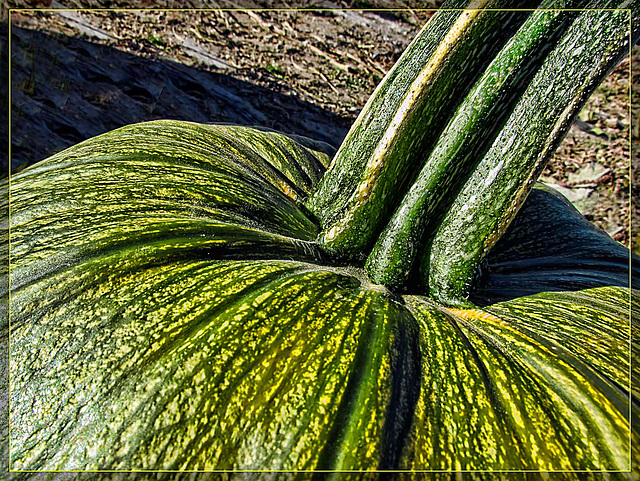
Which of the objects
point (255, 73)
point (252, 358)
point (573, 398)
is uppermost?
point (573, 398)

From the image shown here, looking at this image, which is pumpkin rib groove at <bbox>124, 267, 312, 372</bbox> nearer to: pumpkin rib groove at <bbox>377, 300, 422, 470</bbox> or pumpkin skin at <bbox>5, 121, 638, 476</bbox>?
pumpkin skin at <bbox>5, 121, 638, 476</bbox>

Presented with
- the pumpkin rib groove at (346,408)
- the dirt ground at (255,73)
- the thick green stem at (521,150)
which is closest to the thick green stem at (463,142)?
the thick green stem at (521,150)

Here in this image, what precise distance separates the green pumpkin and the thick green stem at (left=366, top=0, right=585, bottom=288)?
78 mm

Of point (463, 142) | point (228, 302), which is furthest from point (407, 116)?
point (228, 302)

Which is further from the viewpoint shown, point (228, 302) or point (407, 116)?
point (407, 116)

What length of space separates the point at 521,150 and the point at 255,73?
2872mm

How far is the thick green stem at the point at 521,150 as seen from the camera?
91cm

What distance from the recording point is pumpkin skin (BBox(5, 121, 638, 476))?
69cm

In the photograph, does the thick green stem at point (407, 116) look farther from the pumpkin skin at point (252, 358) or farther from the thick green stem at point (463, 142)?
the pumpkin skin at point (252, 358)

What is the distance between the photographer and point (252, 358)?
0.74 m

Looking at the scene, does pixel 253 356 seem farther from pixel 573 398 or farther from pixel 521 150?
pixel 521 150

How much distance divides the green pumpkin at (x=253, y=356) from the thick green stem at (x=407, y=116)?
0.12 m

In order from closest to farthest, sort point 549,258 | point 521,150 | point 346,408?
1. point 346,408
2. point 521,150
3. point 549,258

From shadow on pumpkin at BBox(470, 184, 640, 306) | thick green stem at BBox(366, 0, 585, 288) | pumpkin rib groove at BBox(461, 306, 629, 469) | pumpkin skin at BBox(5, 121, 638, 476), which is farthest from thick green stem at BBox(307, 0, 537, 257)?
pumpkin rib groove at BBox(461, 306, 629, 469)
